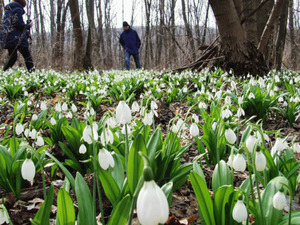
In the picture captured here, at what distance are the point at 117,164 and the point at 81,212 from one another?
0.42 metres

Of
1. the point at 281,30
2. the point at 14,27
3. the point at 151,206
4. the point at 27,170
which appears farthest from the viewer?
the point at 281,30

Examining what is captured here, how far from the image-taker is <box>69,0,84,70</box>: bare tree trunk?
11.1m

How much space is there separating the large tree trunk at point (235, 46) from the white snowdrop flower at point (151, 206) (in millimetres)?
6041

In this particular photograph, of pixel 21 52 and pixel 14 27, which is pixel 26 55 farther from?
pixel 14 27

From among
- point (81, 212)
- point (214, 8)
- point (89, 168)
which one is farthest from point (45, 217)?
point (214, 8)

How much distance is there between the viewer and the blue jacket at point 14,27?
826 cm

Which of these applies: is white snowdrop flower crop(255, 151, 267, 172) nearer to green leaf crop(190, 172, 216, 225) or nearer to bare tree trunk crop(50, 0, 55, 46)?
green leaf crop(190, 172, 216, 225)

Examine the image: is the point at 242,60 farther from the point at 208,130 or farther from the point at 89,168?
the point at 89,168

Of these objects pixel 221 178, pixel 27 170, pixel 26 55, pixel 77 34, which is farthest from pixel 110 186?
pixel 77 34

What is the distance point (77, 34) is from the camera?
11352mm

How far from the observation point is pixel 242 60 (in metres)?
6.26

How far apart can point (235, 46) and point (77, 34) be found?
731cm

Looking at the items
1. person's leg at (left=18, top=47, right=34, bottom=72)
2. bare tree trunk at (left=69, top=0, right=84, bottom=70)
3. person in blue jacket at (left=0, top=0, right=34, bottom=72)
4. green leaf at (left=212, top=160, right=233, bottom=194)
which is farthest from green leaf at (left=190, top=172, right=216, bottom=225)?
bare tree trunk at (left=69, top=0, right=84, bottom=70)

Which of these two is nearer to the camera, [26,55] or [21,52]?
[21,52]
